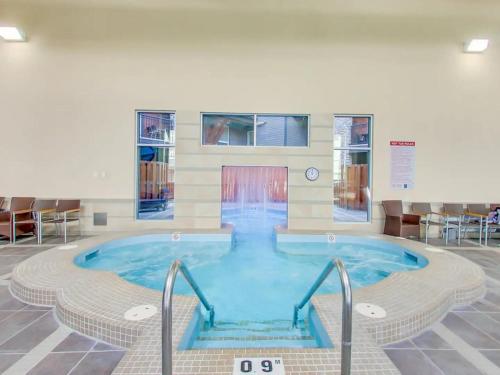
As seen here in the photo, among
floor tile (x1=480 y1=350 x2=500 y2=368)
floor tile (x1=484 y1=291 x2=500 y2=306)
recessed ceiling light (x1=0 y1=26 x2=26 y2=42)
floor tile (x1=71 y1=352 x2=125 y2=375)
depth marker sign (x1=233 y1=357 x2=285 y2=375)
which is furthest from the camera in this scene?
recessed ceiling light (x1=0 y1=26 x2=26 y2=42)

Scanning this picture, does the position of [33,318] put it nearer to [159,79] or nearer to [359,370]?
[359,370]

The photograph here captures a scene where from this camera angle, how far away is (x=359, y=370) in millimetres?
1593

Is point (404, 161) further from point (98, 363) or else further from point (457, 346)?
point (98, 363)

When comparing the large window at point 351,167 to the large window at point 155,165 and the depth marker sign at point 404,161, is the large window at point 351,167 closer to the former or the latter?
the depth marker sign at point 404,161

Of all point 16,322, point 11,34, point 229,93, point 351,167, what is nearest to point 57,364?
point 16,322

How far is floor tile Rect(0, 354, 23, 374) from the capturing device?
5.70 feet

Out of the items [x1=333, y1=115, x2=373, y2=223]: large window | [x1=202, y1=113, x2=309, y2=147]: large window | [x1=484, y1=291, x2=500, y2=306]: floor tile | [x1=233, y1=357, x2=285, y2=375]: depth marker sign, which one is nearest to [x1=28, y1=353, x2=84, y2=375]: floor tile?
[x1=233, y1=357, x2=285, y2=375]: depth marker sign

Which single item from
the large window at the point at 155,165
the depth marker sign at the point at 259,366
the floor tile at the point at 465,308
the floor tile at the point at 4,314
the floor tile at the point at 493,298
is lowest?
the floor tile at the point at 4,314

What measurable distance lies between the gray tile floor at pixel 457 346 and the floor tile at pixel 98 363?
73.3 inches

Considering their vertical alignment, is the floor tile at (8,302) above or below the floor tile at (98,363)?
below

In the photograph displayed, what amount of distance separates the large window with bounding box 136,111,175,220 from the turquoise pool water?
3.37ft

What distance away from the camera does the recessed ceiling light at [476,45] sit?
582cm

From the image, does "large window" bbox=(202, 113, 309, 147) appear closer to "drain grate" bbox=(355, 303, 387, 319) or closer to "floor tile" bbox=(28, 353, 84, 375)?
"drain grate" bbox=(355, 303, 387, 319)

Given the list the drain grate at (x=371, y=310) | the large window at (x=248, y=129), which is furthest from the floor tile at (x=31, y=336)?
the large window at (x=248, y=129)
